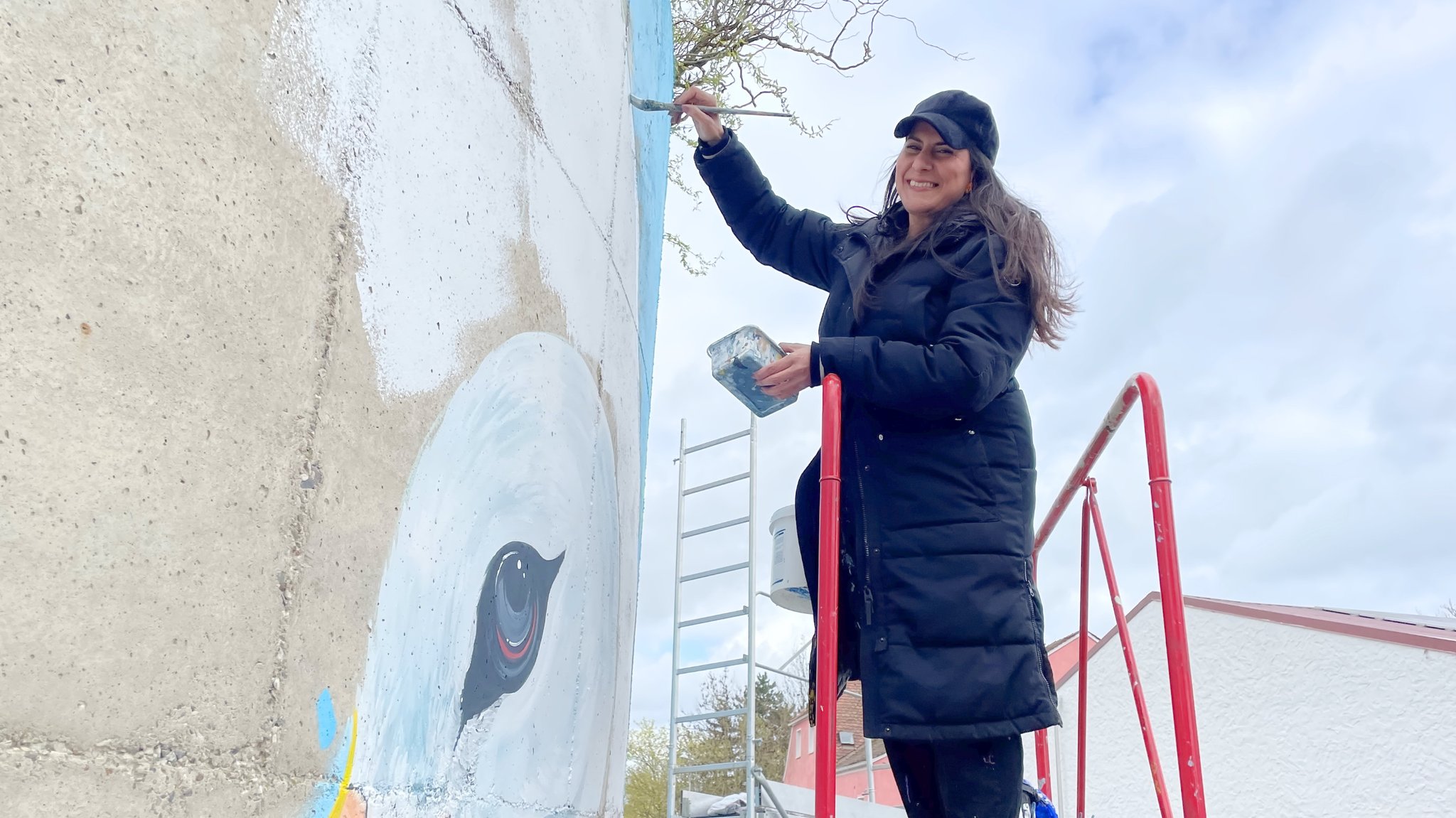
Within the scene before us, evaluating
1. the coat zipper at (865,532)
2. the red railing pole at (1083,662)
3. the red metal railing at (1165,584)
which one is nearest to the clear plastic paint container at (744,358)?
the coat zipper at (865,532)

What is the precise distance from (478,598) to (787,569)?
42.3 inches

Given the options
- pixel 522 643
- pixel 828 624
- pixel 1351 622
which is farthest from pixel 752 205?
pixel 1351 622

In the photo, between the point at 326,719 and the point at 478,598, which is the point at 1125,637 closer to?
the point at 478,598

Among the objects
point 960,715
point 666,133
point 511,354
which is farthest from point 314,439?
point 666,133

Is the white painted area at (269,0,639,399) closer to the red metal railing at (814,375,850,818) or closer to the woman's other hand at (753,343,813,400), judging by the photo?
the woman's other hand at (753,343,813,400)

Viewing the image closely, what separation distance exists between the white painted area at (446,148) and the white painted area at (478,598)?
0.11 metres

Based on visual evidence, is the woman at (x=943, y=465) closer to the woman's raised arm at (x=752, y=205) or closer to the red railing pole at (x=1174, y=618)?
the red railing pole at (x=1174, y=618)

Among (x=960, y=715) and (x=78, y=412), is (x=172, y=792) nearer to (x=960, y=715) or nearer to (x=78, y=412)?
(x=78, y=412)

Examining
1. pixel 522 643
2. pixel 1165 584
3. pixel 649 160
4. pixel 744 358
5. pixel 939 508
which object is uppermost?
pixel 649 160

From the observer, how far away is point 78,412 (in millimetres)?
675

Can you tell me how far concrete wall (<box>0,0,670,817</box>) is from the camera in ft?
2.17

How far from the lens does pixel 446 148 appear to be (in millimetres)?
1158

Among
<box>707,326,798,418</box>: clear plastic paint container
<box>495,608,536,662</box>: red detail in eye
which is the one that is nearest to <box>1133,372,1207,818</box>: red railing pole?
<box>707,326,798,418</box>: clear plastic paint container

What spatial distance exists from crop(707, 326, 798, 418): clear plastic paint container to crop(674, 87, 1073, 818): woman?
123 mm
